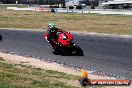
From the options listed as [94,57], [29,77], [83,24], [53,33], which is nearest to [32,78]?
[29,77]

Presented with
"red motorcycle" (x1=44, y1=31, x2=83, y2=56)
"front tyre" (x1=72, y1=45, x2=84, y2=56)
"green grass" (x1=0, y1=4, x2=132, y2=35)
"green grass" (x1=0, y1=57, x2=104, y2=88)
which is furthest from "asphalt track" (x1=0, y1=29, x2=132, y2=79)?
"green grass" (x1=0, y1=4, x2=132, y2=35)

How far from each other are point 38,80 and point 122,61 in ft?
17.3

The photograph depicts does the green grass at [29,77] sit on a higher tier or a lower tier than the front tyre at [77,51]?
higher

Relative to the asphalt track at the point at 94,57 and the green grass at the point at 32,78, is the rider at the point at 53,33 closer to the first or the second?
the asphalt track at the point at 94,57

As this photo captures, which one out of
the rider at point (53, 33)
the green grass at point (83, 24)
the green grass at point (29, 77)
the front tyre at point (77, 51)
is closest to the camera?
the green grass at point (29, 77)

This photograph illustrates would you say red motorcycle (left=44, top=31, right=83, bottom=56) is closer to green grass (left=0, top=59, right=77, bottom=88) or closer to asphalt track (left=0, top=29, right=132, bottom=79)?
asphalt track (left=0, top=29, right=132, bottom=79)

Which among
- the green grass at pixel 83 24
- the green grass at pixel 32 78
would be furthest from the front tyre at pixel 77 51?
the green grass at pixel 83 24

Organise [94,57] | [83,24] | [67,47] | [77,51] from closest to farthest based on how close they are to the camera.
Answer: [94,57]
[77,51]
[67,47]
[83,24]

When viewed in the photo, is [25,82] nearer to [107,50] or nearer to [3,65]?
[3,65]

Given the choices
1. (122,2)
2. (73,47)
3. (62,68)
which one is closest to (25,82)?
(62,68)

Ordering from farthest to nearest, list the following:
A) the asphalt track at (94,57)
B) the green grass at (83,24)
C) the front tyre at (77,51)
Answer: the green grass at (83,24)
the front tyre at (77,51)
the asphalt track at (94,57)

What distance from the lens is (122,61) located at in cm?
1527

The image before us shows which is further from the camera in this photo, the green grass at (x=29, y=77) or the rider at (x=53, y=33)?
the rider at (x=53, y=33)

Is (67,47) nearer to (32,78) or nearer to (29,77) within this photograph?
(29,77)
